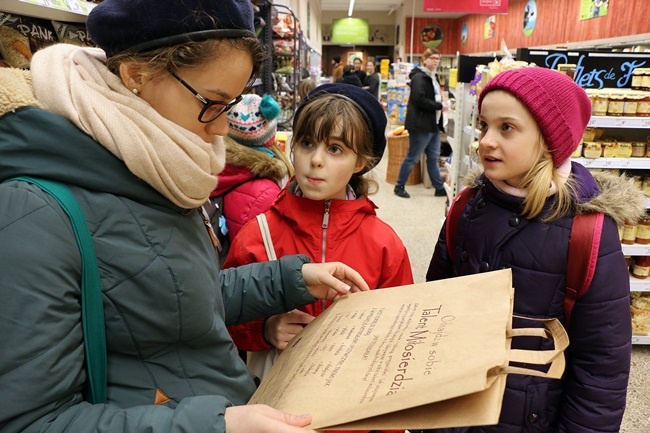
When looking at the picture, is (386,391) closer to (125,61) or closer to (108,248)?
(108,248)

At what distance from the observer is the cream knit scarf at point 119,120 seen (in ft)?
2.13

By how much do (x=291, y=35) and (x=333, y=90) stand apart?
340cm

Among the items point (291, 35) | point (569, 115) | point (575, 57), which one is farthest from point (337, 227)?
point (291, 35)

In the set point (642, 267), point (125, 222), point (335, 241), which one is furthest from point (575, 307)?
point (642, 267)

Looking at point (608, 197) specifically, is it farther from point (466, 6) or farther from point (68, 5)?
point (466, 6)

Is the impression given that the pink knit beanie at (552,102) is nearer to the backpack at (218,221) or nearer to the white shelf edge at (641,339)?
the backpack at (218,221)

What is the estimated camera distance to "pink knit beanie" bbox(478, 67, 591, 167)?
130 cm

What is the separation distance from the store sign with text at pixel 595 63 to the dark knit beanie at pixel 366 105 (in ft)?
5.75

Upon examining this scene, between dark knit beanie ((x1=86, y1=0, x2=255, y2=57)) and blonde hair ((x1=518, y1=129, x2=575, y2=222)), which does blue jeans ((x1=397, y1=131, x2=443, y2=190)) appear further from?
dark knit beanie ((x1=86, y1=0, x2=255, y2=57))

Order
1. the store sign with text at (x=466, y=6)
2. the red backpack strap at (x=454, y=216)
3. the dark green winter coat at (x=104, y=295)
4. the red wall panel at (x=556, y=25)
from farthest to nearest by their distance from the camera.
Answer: the store sign with text at (x=466, y=6), the red wall panel at (x=556, y=25), the red backpack strap at (x=454, y=216), the dark green winter coat at (x=104, y=295)

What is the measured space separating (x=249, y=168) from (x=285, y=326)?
0.94 meters

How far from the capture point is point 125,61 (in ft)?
2.32

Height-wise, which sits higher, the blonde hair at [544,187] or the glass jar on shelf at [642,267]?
the blonde hair at [544,187]

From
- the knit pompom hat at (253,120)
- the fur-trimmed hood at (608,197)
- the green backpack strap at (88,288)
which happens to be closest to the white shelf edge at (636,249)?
the fur-trimmed hood at (608,197)
